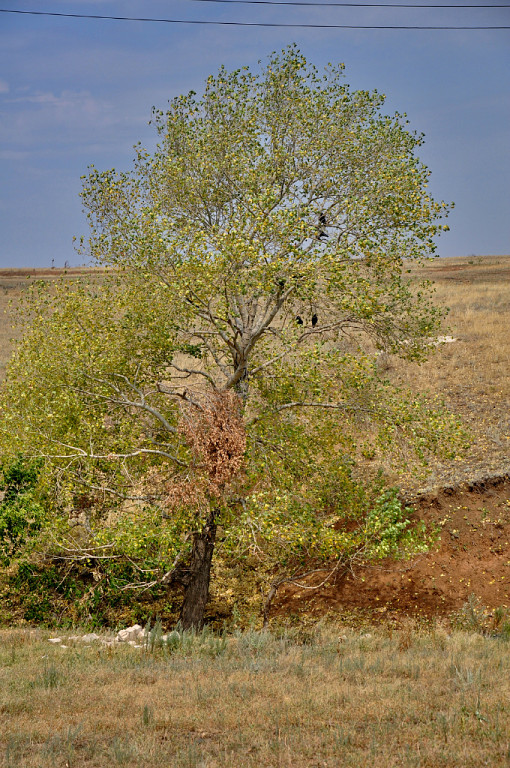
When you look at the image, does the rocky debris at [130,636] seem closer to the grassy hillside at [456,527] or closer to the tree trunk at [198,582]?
the tree trunk at [198,582]

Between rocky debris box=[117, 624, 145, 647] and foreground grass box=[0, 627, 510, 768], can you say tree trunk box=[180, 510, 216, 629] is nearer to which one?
rocky debris box=[117, 624, 145, 647]

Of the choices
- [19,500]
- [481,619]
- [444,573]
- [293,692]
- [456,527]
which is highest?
[19,500]

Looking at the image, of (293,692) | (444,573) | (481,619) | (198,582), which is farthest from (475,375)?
(293,692)

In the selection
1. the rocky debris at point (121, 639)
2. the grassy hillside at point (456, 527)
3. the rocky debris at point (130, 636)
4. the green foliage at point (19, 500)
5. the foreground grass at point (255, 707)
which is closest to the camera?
the foreground grass at point (255, 707)

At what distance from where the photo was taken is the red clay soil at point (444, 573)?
17328mm

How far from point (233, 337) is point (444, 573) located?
28.7ft

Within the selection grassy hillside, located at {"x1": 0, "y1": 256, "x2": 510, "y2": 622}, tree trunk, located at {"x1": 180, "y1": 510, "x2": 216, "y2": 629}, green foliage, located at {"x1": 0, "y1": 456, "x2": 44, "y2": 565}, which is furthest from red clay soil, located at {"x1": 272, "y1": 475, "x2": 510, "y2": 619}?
green foliage, located at {"x1": 0, "y1": 456, "x2": 44, "y2": 565}

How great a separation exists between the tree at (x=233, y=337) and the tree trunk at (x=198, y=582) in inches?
1.7

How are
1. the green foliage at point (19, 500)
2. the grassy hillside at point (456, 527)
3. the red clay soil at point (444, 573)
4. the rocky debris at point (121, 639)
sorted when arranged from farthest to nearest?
the grassy hillside at point (456, 527) < the red clay soil at point (444, 573) < the green foliage at point (19, 500) < the rocky debris at point (121, 639)

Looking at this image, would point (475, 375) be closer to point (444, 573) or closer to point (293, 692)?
point (444, 573)

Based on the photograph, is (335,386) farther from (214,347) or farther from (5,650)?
(5,650)

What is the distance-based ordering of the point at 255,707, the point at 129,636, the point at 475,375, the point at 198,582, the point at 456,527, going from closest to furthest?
the point at 255,707
the point at 129,636
the point at 198,582
the point at 456,527
the point at 475,375

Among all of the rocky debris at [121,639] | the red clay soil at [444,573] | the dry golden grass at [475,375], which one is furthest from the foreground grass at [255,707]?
the dry golden grass at [475,375]

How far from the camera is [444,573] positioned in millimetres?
18188
